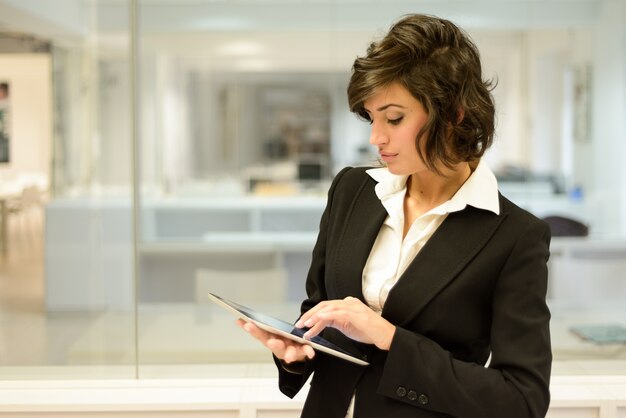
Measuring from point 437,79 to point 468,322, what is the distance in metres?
0.40

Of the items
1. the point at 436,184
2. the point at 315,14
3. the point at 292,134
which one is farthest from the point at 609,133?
the point at 436,184

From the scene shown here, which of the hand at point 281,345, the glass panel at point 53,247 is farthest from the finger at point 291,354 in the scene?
the glass panel at point 53,247

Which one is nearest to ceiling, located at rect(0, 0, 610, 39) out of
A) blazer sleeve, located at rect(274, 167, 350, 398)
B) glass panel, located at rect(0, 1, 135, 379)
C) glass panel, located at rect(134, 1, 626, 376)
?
glass panel, located at rect(134, 1, 626, 376)

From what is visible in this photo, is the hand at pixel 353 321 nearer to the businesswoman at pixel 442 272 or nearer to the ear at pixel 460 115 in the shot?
the businesswoman at pixel 442 272

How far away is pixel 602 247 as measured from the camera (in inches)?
188

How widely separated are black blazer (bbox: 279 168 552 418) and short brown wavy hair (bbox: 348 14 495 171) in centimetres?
13

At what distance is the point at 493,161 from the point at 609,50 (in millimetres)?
1485

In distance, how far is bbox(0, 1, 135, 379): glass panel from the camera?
7.96 feet

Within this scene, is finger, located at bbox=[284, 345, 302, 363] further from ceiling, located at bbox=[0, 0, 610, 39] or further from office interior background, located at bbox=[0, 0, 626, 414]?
ceiling, located at bbox=[0, 0, 610, 39]

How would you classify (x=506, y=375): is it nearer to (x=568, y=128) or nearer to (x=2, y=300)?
(x=2, y=300)

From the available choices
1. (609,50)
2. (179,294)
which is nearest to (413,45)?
(179,294)

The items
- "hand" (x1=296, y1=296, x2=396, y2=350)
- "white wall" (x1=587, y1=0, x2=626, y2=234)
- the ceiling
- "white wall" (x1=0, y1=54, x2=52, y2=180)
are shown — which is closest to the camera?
"hand" (x1=296, y1=296, x2=396, y2=350)

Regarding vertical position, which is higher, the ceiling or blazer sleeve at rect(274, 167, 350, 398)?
the ceiling

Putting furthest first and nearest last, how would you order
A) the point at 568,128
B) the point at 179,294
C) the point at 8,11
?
the point at 568,128
the point at 179,294
the point at 8,11
